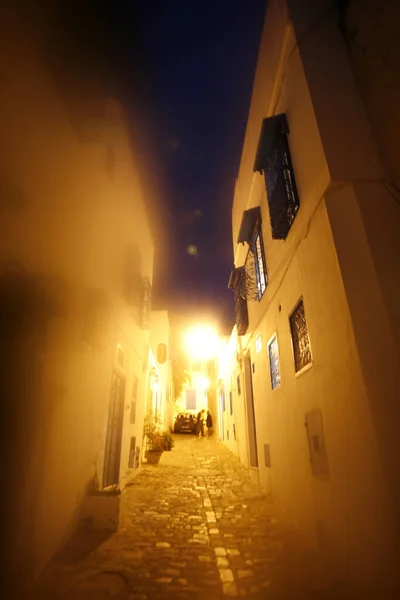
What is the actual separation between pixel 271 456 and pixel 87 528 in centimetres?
367

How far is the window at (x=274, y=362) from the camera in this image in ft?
19.4

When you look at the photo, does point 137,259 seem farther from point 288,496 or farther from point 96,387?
point 288,496

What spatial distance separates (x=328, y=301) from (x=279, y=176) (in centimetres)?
280

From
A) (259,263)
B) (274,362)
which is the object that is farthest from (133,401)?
(259,263)

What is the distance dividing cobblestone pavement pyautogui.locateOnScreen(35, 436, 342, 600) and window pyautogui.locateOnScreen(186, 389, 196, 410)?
3195cm

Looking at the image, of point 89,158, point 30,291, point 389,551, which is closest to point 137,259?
point 89,158

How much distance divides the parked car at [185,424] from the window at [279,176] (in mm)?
22505

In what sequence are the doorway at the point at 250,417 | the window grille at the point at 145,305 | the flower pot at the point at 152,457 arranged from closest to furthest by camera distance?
the doorway at the point at 250,417
the window grille at the point at 145,305
the flower pot at the point at 152,457

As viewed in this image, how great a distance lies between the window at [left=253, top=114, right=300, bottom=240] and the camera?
476cm

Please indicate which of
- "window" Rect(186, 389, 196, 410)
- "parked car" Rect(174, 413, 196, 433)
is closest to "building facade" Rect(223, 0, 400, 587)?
"parked car" Rect(174, 413, 196, 433)

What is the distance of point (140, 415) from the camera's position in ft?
33.1

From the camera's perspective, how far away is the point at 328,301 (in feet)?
11.1

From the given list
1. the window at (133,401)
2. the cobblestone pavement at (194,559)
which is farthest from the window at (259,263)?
the window at (133,401)

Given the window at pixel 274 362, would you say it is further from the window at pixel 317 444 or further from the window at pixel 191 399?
the window at pixel 191 399
